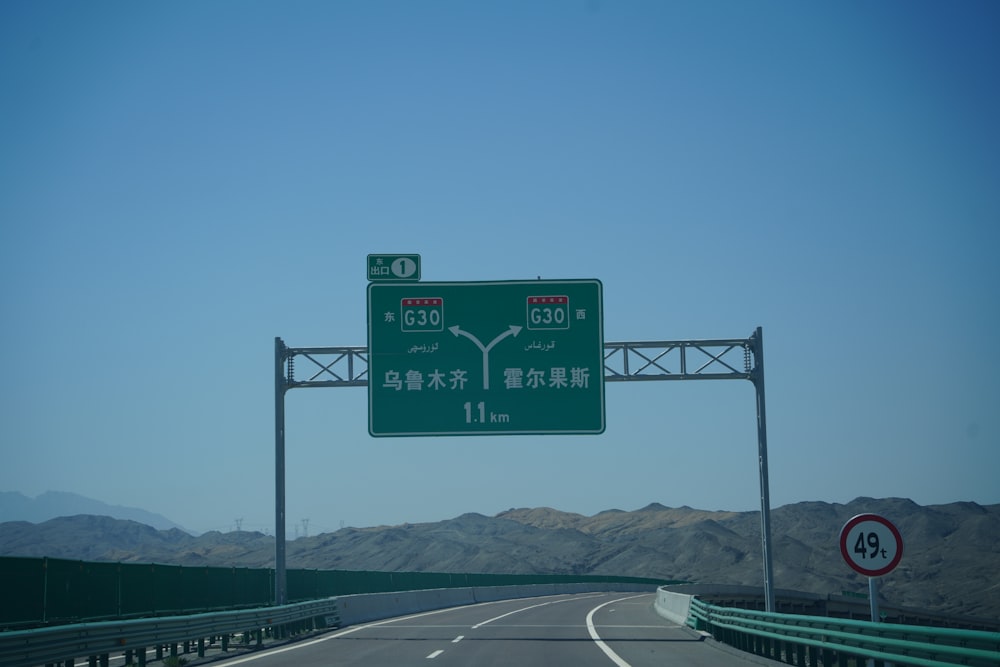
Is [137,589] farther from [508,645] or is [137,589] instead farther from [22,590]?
[508,645]

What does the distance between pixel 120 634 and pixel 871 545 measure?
12.1 meters

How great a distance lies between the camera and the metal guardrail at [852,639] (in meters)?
11.7

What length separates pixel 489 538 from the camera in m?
154

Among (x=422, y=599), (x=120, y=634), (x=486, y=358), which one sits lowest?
(x=422, y=599)

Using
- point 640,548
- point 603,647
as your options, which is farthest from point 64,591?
point 640,548

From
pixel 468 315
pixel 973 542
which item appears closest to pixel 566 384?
pixel 468 315

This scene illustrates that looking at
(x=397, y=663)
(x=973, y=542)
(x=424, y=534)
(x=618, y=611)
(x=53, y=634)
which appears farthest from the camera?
(x=424, y=534)

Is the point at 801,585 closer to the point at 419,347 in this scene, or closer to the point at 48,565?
the point at 419,347

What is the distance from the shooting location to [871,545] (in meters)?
14.1

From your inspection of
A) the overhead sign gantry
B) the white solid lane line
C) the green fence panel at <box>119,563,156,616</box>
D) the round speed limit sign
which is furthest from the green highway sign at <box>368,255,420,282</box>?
the round speed limit sign

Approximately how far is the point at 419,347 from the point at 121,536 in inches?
6292

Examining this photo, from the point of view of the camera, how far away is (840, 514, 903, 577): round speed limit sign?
14055 mm

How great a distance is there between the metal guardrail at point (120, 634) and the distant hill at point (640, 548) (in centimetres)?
8198

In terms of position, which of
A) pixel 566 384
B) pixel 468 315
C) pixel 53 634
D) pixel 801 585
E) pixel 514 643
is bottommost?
pixel 801 585
